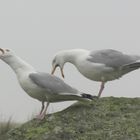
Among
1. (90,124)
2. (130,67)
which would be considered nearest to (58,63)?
(130,67)

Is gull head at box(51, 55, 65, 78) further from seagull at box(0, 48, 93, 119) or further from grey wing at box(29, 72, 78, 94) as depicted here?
grey wing at box(29, 72, 78, 94)

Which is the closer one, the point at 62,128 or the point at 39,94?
the point at 62,128

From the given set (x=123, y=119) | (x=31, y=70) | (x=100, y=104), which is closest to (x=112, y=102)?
(x=100, y=104)

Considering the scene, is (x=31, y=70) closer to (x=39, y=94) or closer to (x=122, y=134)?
(x=39, y=94)

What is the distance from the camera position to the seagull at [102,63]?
9.83 metres

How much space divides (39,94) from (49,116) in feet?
1.24

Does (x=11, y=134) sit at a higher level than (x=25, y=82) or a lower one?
lower

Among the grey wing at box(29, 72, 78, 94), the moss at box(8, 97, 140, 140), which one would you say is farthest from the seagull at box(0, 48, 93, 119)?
the moss at box(8, 97, 140, 140)

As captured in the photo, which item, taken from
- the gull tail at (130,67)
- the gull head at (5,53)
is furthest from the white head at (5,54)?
the gull tail at (130,67)

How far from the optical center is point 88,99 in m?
8.98

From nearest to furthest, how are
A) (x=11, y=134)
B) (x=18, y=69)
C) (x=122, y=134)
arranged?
1. (x=122, y=134)
2. (x=11, y=134)
3. (x=18, y=69)

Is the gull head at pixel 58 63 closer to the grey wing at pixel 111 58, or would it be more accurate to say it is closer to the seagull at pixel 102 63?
the seagull at pixel 102 63

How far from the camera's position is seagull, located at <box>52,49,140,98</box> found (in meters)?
9.83

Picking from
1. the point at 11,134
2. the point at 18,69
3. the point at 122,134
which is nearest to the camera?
the point at 122,134
